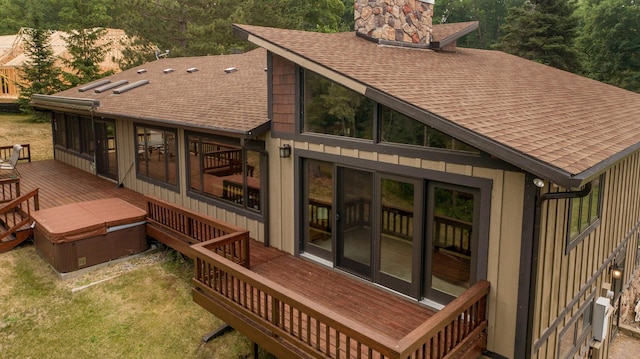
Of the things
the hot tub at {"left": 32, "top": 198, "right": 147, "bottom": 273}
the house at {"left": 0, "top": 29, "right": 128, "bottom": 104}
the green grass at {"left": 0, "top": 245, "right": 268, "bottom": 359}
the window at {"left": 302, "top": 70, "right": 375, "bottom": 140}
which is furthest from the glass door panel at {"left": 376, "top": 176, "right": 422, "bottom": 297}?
the house at {"left": 0, "top": 29, "right": 128, "bottom": 104}

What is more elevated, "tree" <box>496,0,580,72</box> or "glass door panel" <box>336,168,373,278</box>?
"tree" <box>496,0,580,72</box>

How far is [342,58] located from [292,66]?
826 millimetres

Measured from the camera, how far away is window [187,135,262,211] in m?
8.06

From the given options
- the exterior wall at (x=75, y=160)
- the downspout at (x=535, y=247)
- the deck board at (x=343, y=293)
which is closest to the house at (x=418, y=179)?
the downspout at (x=535, y=247)

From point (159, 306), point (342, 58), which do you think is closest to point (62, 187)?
point (159, 306)

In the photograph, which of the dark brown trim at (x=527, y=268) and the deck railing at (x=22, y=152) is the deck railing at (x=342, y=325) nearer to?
the dark brown trim at (x=527, y=268)

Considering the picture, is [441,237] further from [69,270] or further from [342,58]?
[69,270]

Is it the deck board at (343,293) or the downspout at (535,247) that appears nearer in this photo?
the downspout at (535,247)

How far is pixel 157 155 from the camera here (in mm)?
10789

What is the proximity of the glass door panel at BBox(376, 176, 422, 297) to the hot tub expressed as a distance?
17.1ft

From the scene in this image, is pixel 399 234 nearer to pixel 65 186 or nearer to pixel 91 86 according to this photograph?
pixel 65 186

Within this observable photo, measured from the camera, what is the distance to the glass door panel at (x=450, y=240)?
5.15 meters

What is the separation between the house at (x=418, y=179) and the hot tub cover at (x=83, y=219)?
50.4 inches

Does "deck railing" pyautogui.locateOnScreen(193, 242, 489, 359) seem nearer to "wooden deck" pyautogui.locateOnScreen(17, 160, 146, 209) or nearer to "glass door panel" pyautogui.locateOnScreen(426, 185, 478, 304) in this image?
"glass door panel" pyautogui.locateOnScreen(426, 185, 478, 304)
